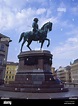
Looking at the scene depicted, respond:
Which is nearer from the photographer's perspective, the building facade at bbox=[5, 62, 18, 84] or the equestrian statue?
the equestrian statue

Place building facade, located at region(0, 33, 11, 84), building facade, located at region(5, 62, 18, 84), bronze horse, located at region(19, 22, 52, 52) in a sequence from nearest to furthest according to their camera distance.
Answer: bronze horse, located at region(19, 22, 52, 52)
building facade, located at region(0, 33, 11, 84)
building facade, located at region(5, 62, 18, 84)

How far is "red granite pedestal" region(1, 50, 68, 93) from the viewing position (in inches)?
602

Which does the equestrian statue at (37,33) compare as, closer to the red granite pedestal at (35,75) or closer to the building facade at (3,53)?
the red granite pedestal at (35,75)

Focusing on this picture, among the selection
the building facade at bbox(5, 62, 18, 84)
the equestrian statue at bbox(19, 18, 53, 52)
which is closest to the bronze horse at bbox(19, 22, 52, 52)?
the equestrian statue at bbox(19, 18, 53, 52)

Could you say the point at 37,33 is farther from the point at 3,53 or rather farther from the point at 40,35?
the point at 3,53

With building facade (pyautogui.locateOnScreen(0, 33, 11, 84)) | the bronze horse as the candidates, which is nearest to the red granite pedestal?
the bronze horse

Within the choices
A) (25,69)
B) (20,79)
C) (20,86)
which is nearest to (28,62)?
(25,69)

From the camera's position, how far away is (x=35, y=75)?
17109mm

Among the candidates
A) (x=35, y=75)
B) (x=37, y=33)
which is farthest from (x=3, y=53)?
(x=35, y=75)

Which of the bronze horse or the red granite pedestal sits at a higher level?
the bronze horse

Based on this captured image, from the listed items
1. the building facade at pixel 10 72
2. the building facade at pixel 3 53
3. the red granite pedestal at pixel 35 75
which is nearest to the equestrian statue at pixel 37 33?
the red granite pedestal at pixel 35 75

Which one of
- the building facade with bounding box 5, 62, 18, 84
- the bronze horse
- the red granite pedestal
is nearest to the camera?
the red granite pedestal

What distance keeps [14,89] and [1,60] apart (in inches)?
998

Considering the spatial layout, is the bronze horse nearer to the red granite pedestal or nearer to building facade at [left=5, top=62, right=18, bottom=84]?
the red granite pedestal
